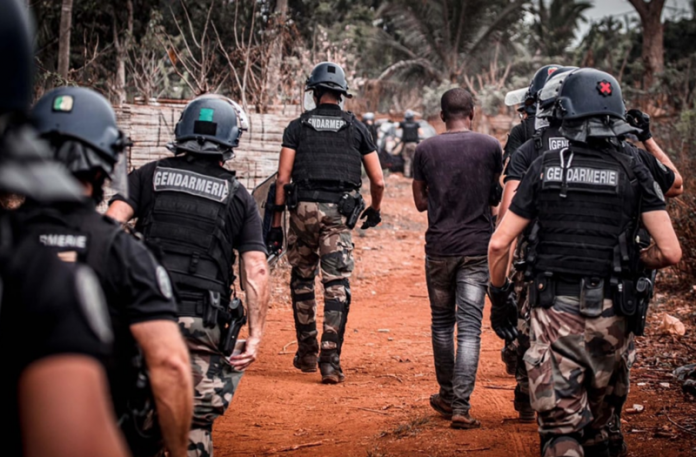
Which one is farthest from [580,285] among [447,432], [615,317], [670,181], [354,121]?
[354,121]

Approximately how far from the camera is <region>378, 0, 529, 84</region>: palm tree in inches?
1523

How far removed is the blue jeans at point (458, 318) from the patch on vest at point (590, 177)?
1675 millimetres

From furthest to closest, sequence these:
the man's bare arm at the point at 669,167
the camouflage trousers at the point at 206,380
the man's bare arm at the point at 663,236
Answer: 1. the man's bare arm at the point at 669,167
2. the man's bare arm at the point at 663,236
3. the camouflage trousers at the point at 206,380

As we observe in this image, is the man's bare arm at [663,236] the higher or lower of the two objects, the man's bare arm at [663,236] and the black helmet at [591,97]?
the lower

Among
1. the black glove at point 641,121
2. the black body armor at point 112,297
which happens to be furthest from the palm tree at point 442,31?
the black body armor at point 112,297

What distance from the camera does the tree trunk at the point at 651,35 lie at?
93.6 ft

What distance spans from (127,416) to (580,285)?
7.00 ft

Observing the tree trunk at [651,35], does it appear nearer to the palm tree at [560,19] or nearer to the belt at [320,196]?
the palm tree at [560,19]

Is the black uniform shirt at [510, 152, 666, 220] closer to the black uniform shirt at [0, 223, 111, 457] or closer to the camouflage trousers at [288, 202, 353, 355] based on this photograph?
the black uniform shirt at [0, 223, 111, 457]

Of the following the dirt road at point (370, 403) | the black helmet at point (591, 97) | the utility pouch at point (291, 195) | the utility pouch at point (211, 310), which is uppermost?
the black helmet at point (591, 97)

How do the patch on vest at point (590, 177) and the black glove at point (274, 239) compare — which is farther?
the black glove at point (274, 239)

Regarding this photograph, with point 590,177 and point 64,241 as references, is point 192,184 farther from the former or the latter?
point 590,177

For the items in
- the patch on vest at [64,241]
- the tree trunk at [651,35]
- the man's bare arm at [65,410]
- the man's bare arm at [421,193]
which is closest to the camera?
the man's bare arm at [65,410]

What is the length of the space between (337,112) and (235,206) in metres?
2.97
